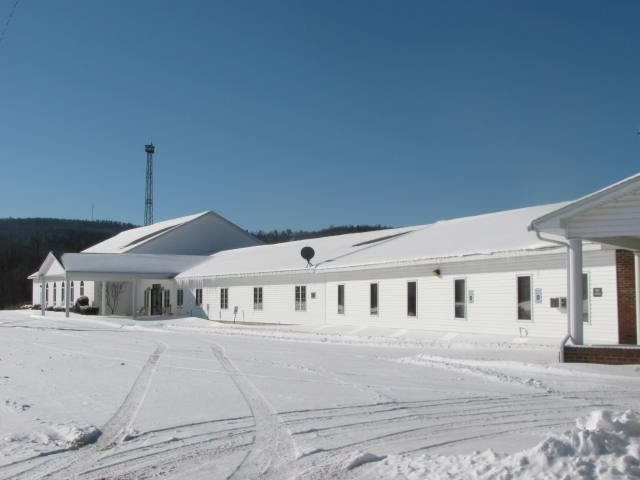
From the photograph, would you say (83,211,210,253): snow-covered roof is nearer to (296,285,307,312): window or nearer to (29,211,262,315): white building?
(29,211,262,315): white building

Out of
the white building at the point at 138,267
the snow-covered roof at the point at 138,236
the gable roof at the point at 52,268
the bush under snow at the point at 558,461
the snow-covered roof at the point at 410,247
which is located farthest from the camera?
the snow-covered roof at the point at 138,236

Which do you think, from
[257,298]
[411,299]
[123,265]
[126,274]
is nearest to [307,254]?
[257,298]

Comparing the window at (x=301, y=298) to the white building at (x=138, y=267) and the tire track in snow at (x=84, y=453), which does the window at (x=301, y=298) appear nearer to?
the white building at (x=138, y=267)

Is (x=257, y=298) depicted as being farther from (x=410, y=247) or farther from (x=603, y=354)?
(x=603, y=354)

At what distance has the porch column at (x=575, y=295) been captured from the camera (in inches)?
539

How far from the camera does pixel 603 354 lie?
13375 mm

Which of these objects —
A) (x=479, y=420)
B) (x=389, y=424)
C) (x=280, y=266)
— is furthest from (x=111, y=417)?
(x=280, y=266)

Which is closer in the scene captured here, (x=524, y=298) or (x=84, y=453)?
(x=84, y=453)

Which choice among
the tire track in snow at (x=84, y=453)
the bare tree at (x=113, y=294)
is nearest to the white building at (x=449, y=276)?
the bare tree at (x=113, y=294)

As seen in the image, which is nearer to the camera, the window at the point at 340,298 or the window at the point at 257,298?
the window at the point at 340,298

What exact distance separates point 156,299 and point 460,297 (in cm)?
2637

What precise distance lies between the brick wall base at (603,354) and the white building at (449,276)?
19.4 inches

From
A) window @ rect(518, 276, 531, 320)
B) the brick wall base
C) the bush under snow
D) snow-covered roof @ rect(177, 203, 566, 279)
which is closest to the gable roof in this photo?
snow-covered roof @ rect(177, 203, 566, 279)

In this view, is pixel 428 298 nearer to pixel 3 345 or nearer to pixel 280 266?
pixel 280 266
